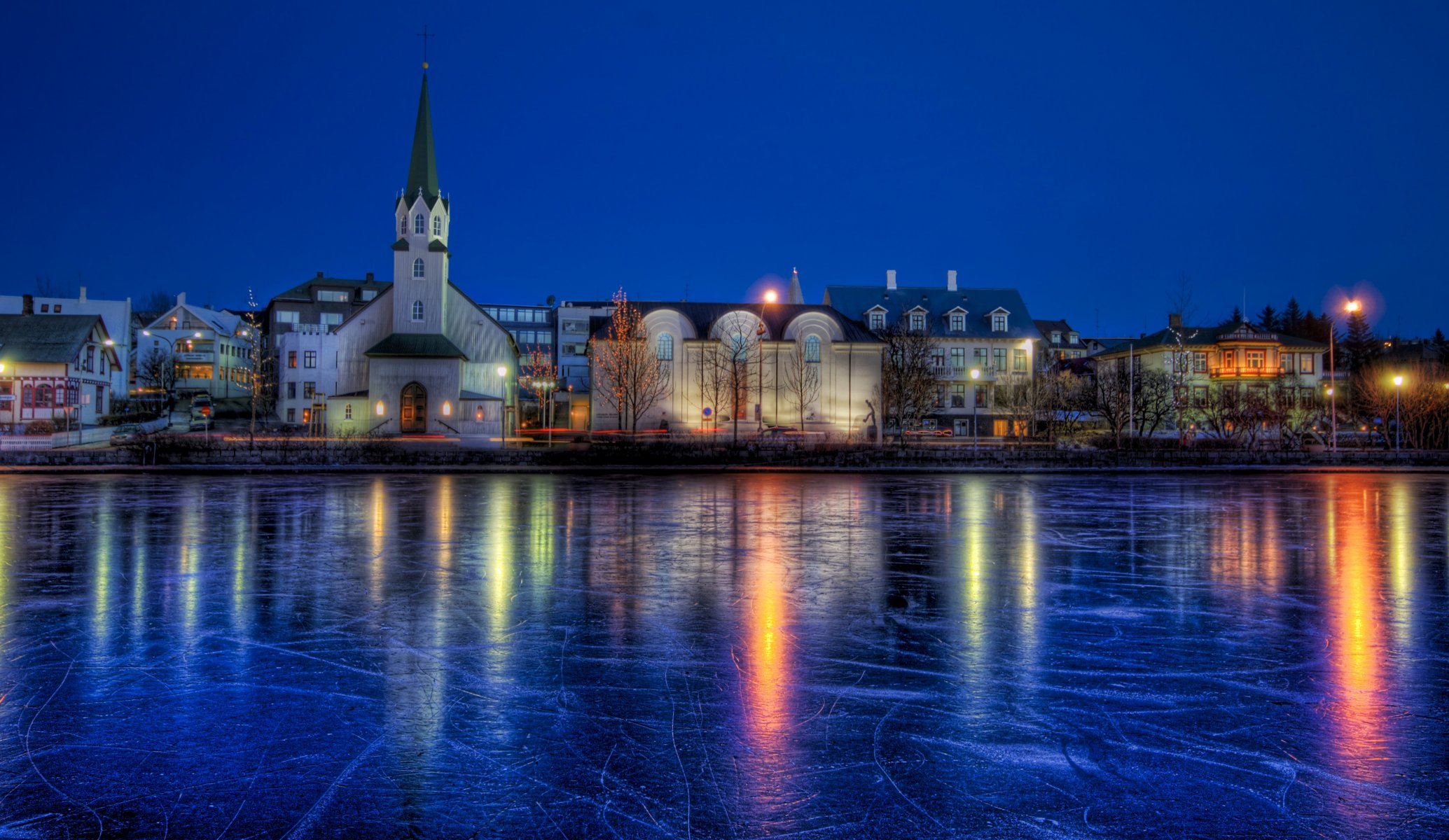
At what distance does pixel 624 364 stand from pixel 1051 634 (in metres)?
45.4

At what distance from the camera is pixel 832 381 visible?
56062 millimetres

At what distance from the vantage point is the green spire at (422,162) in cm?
5594

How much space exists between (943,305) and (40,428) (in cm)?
5937

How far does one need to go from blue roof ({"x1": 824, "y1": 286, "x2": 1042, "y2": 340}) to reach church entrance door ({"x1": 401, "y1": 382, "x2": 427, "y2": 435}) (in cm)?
3042

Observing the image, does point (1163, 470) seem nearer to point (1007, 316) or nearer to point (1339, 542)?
point (1339, 542)

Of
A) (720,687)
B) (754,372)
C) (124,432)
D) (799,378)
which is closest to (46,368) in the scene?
(124,432)

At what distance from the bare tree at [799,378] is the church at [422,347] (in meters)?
17.4

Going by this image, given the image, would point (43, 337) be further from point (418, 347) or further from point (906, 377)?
point (906, 377)

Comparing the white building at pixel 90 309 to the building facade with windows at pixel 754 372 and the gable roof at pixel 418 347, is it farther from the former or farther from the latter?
the building facade with windows at pixel 754 372

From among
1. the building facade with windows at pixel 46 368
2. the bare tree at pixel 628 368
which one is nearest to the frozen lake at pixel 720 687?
the bare tree at pixel 628 368

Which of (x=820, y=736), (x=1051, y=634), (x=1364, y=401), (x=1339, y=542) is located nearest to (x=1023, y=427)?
(x=1364, y=401)

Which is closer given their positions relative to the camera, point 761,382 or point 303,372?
point 761,382

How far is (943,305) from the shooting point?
7025cm

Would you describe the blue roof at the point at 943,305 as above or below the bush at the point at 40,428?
above
